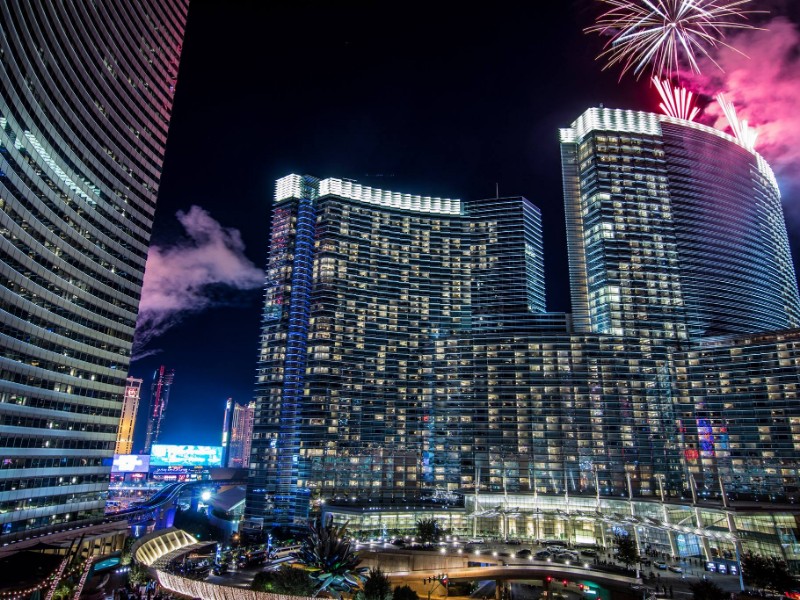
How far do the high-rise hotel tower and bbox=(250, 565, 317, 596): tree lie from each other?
154 feet

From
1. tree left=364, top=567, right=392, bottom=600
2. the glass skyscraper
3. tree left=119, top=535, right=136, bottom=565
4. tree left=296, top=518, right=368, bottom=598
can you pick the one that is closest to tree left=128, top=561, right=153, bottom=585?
tree left=119, top=535, right=136, bottom=565

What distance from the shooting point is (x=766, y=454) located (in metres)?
163

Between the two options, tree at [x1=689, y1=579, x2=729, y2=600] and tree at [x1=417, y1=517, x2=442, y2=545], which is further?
tree at [x1=417, y1=517, x2=442, y2=545]

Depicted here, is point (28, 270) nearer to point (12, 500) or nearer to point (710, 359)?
point (12, 500)

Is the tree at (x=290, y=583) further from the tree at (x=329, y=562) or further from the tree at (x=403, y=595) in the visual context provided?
the tree at (x=403, y=595)

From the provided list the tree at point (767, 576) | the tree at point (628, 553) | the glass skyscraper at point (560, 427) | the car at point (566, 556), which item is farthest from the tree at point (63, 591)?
the glass skyscraper at point (560, 427)

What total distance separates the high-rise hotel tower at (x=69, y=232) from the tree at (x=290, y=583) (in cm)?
4683

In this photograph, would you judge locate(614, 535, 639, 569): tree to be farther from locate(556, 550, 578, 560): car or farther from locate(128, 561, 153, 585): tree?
locate(128, 561, 153, 585): tree

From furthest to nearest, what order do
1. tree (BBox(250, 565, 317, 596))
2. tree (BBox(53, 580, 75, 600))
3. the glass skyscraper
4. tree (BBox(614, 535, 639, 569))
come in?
the glass skyscraper < tree (BBox(614, 535, 639, 569)) < tree (BBox(53, 580, 75, 600)) < tree (BBox(250, 565, 317, 596))

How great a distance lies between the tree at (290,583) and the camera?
181 ft

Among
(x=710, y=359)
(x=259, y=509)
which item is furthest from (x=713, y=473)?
(x=259, y=509)

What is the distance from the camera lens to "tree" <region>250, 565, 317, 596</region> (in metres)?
55.2

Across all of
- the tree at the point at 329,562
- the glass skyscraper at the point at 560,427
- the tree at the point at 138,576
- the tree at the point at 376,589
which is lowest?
the tree at the point at 138,576

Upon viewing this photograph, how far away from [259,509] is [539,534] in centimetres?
9055
